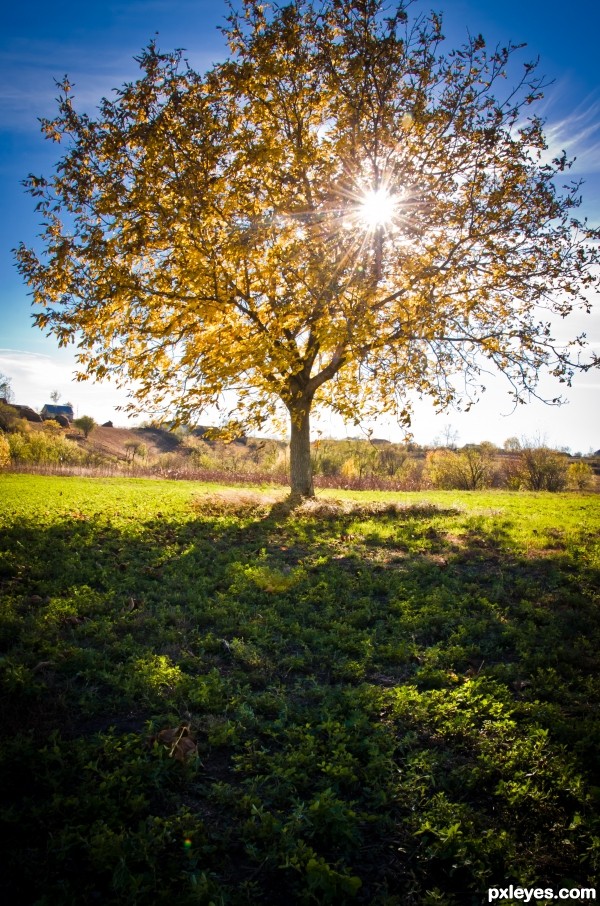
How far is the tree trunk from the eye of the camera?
1630 centimetres

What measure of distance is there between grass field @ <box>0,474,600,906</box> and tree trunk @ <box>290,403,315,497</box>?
8.44 m

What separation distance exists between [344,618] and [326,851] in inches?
131

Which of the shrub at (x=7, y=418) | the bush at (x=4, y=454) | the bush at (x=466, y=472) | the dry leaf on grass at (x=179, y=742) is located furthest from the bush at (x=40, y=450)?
the dry leaf on grass at (x=179, y=742)

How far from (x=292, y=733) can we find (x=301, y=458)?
12975mm

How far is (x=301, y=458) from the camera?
54.3ft

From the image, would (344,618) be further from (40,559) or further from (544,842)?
(40,559)

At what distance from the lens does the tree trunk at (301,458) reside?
16.3 meters

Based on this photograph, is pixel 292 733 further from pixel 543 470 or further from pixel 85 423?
pixel 85 423

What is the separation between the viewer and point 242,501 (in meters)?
16.0

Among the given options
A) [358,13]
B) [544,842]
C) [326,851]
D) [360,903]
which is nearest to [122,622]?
[326,851]

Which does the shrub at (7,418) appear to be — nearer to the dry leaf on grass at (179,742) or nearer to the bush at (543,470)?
the bush at (543,470)

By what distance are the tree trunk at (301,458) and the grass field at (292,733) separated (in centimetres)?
844

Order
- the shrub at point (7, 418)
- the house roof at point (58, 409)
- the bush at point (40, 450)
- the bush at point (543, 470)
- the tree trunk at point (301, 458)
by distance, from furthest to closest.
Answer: the house roof at point (58, 409)
the shrub at point (7, 418)
the bush at point (40, 450)
the bush at point (543, 470)
the tree trunk at point (301, 458)

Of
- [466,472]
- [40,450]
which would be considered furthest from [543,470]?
[40,450]
